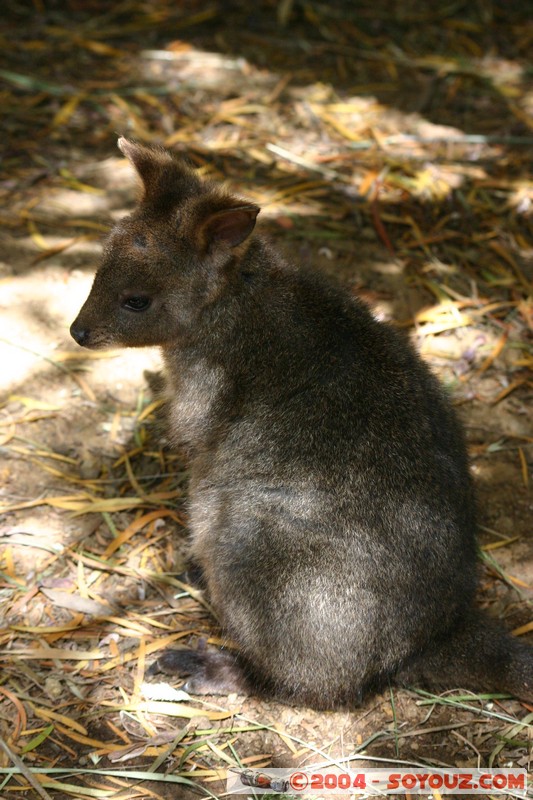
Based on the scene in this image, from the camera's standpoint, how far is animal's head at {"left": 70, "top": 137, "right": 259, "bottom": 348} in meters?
3.95

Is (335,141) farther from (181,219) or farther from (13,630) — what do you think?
(13,630)

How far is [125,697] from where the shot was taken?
3.99 metres

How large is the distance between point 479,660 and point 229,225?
7.38ft

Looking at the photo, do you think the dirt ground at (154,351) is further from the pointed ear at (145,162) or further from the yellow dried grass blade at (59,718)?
the pointed ear at (145,162)

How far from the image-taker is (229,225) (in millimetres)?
3797

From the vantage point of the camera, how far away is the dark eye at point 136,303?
406 cm

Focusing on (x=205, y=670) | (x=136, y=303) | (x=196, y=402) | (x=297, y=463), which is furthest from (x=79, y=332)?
(x=205, y=670)

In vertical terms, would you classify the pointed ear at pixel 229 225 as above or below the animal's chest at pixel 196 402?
above

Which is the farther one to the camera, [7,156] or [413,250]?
[7,156]

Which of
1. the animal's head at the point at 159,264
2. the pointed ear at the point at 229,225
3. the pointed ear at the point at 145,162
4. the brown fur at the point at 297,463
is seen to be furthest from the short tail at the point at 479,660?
the pointed ear at the point at 145,162

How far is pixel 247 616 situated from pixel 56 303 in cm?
268

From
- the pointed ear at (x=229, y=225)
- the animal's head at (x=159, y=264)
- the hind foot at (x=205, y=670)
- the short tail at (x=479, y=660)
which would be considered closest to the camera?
the pointed ear at (x=229, y=225)

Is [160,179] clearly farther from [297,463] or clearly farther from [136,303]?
[297,463]

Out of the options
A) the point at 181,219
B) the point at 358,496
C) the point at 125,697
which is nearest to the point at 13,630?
the point at 125,697
